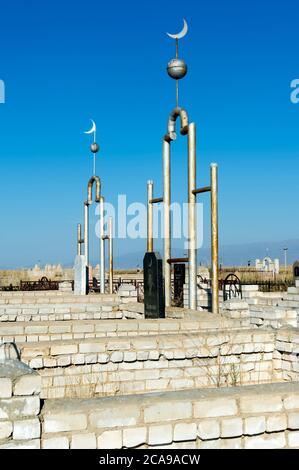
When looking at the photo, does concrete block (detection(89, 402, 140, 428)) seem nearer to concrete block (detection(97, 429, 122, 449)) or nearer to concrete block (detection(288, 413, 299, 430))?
concrete block (detection(97, 429, 122, 449))

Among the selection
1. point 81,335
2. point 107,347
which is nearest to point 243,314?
point 81,335

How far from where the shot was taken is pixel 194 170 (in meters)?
15.7

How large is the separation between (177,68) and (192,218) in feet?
13.5

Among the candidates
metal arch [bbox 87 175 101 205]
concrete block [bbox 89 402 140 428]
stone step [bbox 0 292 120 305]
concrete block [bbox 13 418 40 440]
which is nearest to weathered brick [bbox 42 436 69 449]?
concrete block [bbox 13 418 40 440]

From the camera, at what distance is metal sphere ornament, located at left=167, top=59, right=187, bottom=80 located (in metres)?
16.3

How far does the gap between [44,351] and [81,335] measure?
2242 mm

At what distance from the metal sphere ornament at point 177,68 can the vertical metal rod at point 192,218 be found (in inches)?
60.8

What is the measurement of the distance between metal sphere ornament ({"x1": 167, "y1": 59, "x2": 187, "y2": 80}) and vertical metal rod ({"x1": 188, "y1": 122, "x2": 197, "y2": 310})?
5.07ft

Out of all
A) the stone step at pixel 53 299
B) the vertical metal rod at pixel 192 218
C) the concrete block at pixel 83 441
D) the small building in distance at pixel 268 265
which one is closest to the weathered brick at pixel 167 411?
the concrete block at pixel 83 441

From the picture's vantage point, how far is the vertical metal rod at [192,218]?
1502cm

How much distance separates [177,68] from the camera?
53.4 ft

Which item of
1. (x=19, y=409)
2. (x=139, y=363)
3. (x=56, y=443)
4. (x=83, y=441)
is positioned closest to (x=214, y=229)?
(x=139, y=363)
